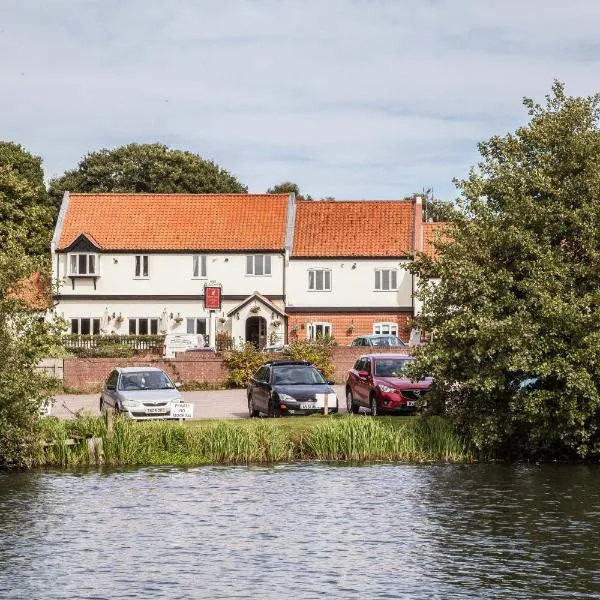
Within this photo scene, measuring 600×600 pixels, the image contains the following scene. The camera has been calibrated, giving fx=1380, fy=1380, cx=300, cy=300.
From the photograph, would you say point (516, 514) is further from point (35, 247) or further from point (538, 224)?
point (35, 247)

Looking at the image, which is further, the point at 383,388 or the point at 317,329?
the point at 317,329

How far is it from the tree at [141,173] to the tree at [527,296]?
68499 mm

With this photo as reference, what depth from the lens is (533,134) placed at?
128 feet

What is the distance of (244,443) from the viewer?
124 ft

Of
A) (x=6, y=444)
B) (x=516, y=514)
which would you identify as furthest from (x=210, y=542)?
(x=6, y=444)

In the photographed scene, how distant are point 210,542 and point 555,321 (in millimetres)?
13482

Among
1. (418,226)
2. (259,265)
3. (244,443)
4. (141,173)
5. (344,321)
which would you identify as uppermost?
(141,173)

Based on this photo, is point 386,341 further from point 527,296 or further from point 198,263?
point 527,296

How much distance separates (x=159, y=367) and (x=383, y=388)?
18.4 meters

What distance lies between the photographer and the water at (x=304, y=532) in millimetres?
22922

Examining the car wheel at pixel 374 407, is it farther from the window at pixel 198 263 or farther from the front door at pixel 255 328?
the window at pixel 198 263

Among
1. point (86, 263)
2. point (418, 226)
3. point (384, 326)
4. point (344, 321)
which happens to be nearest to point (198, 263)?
point (86, 263)

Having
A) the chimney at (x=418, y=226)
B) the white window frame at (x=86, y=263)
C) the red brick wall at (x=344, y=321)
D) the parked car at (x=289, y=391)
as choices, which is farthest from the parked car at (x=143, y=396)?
the chimney at (x=418, y=226)

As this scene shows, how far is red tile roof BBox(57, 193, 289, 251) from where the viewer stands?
84.1 metres
